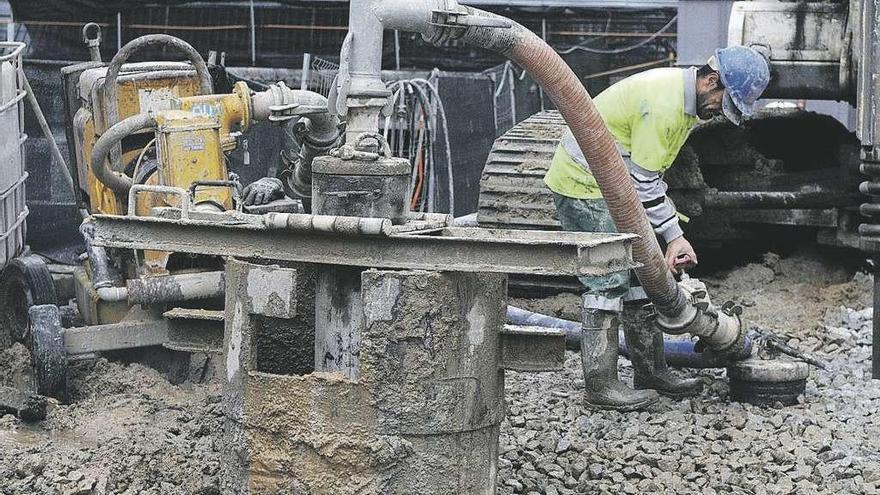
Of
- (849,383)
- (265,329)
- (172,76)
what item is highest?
(172,76)

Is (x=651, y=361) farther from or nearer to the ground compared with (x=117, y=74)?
nearer to the ground

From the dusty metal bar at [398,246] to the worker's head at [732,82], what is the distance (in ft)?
6.03

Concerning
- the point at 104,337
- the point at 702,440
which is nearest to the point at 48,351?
the point at 104,337

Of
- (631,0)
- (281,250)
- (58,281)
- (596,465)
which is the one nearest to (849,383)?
(596,465)

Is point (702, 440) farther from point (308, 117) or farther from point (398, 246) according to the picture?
point (308, 117)

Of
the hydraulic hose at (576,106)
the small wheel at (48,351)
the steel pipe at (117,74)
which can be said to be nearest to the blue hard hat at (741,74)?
the hydraulic hose at (576,106)

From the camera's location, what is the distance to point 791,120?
926 centimetres

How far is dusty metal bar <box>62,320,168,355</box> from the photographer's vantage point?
6.58 m

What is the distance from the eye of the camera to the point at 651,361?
22.8 feet

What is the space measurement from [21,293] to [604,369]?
3.11m

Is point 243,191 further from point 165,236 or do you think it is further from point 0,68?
point 165,236

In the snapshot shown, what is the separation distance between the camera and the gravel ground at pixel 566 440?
5488 mm

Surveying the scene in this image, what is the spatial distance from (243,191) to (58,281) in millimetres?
1850

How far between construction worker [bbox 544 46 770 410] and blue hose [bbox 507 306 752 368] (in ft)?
0.74
